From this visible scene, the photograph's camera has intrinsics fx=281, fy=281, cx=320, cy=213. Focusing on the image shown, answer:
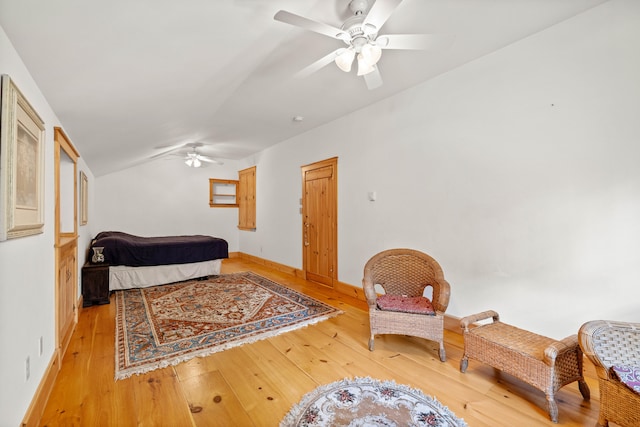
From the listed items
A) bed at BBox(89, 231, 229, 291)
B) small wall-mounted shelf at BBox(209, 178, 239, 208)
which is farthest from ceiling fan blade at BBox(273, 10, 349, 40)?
small wall-mounted shelf at BBox(209, 178, 239, 208)

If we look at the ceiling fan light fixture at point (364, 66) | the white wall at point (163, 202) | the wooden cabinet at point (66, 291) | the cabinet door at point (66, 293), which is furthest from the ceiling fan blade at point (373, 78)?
the white wall at point (163, 202)

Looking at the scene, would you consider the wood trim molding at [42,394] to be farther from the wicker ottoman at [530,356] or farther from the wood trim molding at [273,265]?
the wood trim molding at [273,265]

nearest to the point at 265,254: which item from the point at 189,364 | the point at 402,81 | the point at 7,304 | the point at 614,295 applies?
the point at 189,364

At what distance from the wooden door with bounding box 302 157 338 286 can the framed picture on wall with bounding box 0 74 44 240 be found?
328 cm

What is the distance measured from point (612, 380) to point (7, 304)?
3024 mm

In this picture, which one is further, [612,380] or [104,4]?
[612,380]

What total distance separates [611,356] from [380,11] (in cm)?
231

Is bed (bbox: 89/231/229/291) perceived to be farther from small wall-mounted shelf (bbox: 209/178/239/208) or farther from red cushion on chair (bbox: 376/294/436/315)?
red cushion on chair (bbox: 376/294/436/315)

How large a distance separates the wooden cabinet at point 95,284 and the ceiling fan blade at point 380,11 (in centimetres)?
415

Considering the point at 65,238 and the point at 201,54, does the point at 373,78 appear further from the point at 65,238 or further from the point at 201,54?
the point at 65,238

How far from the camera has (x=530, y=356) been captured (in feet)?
5.87

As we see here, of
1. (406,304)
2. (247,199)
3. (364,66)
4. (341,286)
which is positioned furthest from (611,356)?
(247,199)

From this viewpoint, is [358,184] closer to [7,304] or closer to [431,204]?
[431,204]

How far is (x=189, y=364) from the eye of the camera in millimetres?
2289
